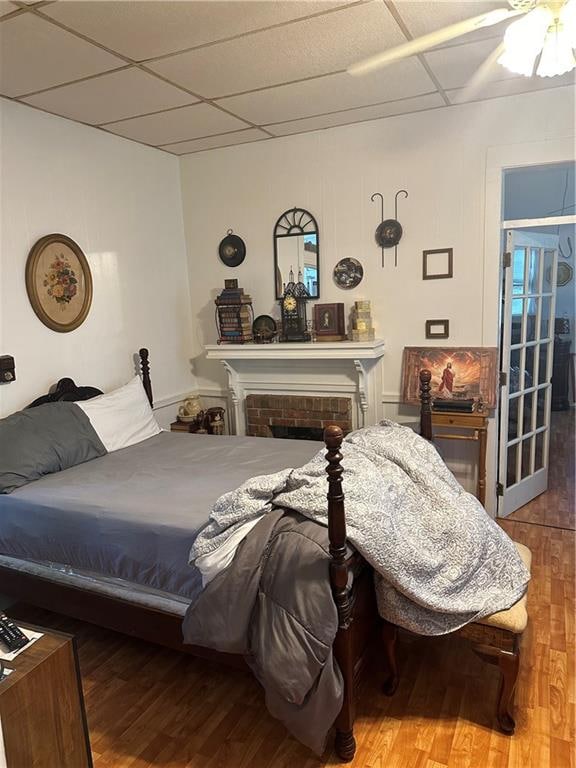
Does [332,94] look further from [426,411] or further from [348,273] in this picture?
[426,411]

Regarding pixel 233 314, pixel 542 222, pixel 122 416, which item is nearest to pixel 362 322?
pixel 233 314

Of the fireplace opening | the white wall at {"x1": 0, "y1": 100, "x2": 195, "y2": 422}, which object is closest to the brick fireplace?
the fireplace opening

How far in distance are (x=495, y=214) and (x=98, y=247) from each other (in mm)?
2593

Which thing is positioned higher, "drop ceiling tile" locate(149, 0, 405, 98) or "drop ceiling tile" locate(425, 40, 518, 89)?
"drop ceiling tile" locate(149, 0, 405, 98)

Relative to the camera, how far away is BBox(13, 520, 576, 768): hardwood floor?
192cm

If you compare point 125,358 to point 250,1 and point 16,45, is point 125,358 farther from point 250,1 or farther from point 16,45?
point 250,1

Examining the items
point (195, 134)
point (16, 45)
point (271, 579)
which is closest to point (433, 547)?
point (271, 579)

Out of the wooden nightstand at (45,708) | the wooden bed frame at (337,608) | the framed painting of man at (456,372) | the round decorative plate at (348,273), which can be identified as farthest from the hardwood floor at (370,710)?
the round decorative plate at (348,273)

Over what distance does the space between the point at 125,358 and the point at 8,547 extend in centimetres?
167

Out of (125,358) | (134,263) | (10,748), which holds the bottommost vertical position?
(10,748)

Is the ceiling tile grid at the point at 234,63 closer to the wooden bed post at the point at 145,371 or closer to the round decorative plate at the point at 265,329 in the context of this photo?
the round decorative plate at the point at 265,329

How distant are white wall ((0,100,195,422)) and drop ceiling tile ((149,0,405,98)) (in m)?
0.98

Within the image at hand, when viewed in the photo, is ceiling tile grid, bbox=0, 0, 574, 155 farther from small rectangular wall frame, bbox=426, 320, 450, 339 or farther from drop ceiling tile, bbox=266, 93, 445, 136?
small rectangular wall frame, bbox=426, 320, 450, 339

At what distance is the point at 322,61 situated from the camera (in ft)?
8.71
